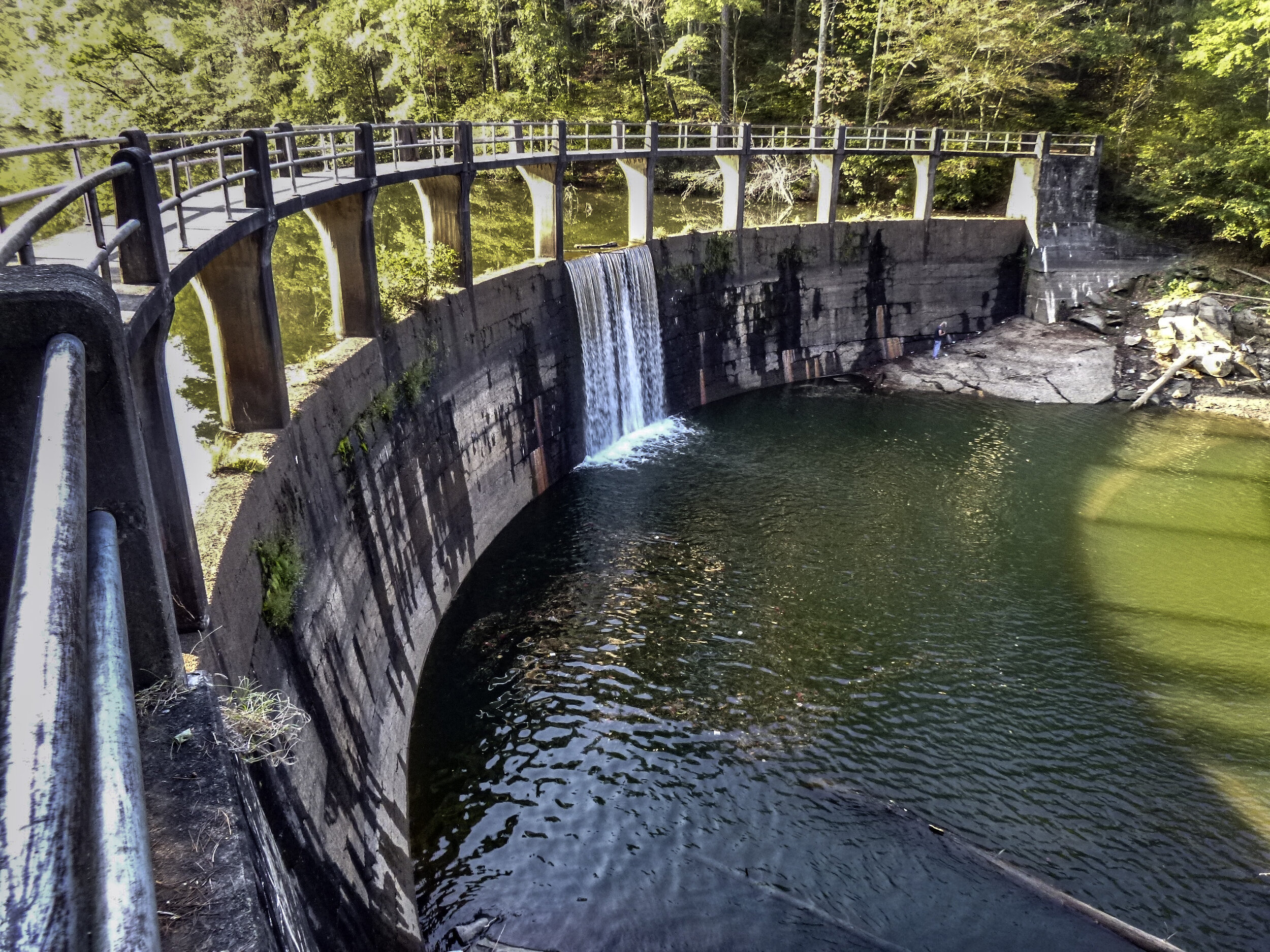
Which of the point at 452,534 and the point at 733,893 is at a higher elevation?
the point at 452,534

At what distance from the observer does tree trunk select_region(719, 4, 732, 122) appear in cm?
3688

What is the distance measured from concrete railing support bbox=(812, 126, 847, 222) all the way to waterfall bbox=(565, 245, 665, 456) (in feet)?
28.4

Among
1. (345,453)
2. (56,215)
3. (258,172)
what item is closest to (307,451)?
(345,453)

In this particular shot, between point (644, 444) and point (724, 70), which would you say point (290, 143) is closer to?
point (644, 444)

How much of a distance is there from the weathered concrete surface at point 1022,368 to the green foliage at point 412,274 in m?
17.5

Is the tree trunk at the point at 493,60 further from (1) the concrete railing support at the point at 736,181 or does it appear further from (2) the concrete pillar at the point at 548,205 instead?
(2) the concrete pillar at the point at 548,205

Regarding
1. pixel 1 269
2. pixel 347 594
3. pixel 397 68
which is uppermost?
pixel 397 68

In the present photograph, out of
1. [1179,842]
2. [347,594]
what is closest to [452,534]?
[347,594]

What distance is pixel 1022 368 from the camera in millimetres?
29594

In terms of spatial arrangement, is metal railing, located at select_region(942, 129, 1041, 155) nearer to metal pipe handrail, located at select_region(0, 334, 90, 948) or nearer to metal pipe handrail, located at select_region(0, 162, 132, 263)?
metal pipe handrail, located at select_region(0, 162, 132, 263)

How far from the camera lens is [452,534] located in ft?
53.1

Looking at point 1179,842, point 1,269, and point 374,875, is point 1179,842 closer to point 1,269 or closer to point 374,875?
point 374,875

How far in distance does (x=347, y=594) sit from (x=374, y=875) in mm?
3519

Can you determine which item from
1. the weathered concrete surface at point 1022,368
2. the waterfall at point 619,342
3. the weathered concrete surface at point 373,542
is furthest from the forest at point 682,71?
the weathered concrete surface at point 373,542
